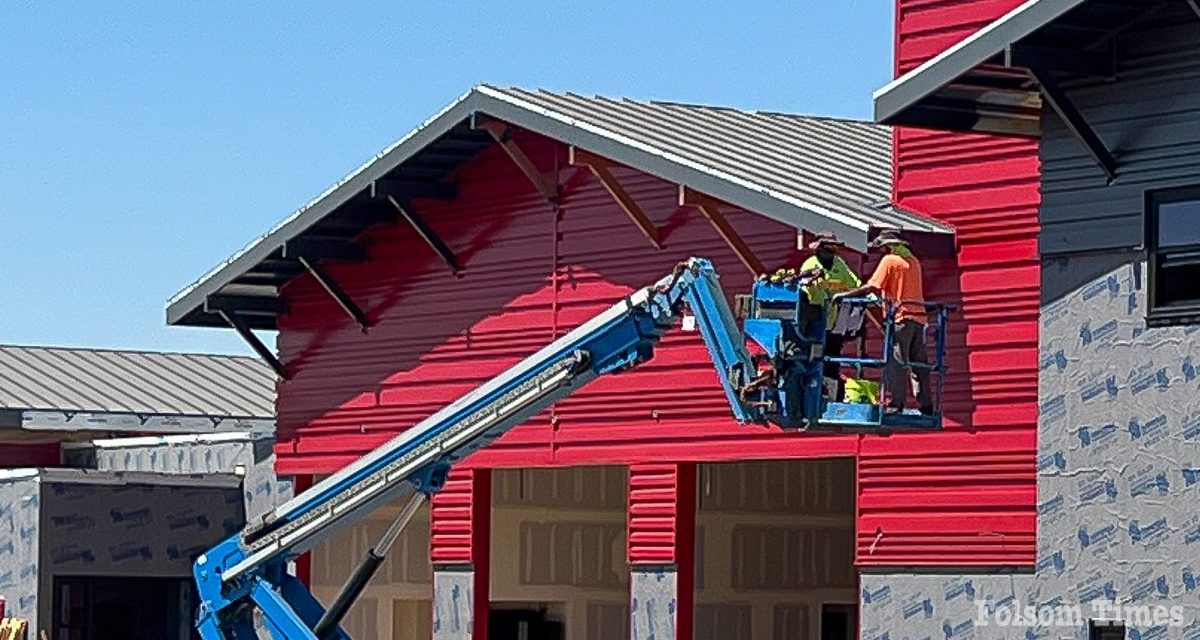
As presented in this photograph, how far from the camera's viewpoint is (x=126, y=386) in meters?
45.6

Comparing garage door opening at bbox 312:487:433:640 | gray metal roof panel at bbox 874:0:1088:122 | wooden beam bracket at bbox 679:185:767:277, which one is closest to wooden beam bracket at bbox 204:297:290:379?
garage door opening at bbox 312:487:433:640

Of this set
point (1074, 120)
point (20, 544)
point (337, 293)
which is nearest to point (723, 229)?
point (1074, 120)

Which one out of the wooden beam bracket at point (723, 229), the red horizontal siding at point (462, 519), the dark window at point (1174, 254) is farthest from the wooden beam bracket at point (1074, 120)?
the red horizontal siding at point (462, 519)

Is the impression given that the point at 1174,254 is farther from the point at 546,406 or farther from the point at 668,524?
the point at 668,524

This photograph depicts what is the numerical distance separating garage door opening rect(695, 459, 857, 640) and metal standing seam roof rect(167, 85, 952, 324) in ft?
14.8

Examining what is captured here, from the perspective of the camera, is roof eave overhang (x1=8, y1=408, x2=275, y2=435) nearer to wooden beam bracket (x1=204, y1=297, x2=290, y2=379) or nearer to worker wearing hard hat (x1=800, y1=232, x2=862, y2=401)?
wooden beam bracket (x1=204, y1=297, x2=290, y2=379)

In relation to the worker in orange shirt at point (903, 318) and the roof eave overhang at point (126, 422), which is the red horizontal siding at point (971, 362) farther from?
the roof eave overhang at point (126, 422)

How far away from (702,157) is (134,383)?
71.4 ft

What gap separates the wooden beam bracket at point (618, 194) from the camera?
27.8 metres

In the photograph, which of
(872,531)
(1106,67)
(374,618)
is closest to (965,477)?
(872,531)

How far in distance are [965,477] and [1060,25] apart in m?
4.75

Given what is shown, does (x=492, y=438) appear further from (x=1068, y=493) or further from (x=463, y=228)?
(x=463, y=228)

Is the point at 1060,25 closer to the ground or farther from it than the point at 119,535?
farther from it

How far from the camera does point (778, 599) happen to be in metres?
34.1
